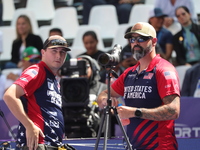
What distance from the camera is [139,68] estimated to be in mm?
4695

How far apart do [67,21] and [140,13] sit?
6.27 ft

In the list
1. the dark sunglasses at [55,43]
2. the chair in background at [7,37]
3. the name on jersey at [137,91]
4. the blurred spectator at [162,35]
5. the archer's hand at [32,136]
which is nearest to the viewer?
the archer's hand at [32,136]

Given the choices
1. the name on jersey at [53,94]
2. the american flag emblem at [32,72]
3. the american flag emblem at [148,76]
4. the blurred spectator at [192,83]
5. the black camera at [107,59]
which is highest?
the black camera at [107,59]

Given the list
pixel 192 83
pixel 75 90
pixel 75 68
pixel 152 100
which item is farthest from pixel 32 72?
pixel 192 83

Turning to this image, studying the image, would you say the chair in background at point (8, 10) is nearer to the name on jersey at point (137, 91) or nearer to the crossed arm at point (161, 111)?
the name on jersey at point (137, 91)

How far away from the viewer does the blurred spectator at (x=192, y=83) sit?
25.0 ft

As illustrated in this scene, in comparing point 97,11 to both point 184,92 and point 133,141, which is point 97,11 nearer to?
point 184,92

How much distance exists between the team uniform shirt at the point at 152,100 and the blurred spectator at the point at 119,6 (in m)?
6.75

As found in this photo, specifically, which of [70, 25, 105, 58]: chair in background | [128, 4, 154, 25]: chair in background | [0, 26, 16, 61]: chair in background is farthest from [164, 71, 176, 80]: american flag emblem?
[0, 26, 16, 61]: chair in background

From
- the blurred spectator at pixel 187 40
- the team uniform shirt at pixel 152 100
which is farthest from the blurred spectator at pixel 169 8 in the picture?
the team uniform shirt at pixel 152 100

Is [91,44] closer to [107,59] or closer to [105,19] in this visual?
[105,19]

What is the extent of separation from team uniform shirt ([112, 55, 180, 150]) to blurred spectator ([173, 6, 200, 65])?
176 inches

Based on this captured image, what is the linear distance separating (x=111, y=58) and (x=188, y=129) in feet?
9.97

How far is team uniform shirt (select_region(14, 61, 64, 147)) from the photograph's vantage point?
4.38 metres
